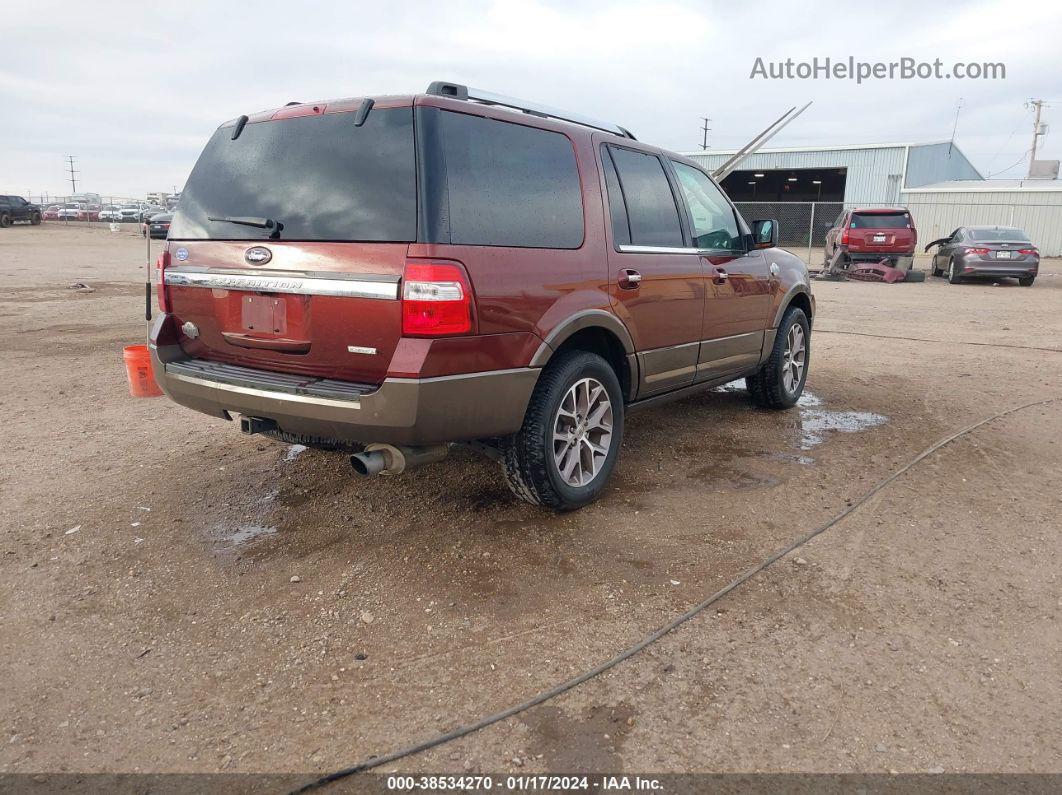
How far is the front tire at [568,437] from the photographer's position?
3.77 m

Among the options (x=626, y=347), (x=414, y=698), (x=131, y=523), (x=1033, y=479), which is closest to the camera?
(x=414, y=698)

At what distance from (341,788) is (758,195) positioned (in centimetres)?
4820

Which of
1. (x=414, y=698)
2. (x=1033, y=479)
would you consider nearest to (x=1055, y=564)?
(x=1033, y=479)

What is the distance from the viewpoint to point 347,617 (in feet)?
10.2

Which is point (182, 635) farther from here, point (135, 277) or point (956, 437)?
point (135, 277)

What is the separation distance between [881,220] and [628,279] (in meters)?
16.9

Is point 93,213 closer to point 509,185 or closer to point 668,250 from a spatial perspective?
point 668,250

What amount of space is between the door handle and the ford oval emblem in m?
1.74

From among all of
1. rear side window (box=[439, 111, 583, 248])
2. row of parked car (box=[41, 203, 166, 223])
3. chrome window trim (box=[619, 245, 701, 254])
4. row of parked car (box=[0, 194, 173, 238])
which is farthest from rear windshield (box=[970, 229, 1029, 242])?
row of parked car (box=[41, 203, 166, 223])

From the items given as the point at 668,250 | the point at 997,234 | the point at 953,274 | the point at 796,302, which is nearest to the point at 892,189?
the point at 997,234

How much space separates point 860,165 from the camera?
35.6 m

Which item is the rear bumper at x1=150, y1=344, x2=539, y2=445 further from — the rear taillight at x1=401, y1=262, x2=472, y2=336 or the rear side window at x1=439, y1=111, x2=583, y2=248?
the rear side window at x1=439, y1=111, x2=583, y2=248

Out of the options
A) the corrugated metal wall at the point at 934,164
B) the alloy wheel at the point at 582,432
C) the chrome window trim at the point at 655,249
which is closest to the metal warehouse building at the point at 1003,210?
the corrugated metal wall at the point at 934,164

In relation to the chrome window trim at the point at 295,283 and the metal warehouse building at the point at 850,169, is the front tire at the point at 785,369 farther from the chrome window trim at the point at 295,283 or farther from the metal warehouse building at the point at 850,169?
the metal warehouse building at the point at 850,169
